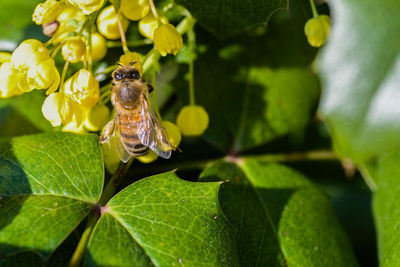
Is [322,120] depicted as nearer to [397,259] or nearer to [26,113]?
[397,259]

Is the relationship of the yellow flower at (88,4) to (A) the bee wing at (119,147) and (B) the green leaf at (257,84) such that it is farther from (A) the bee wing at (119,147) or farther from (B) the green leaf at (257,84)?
(B) the green leaf at (257,84)

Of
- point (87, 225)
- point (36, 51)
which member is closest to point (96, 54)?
point (36, 51)

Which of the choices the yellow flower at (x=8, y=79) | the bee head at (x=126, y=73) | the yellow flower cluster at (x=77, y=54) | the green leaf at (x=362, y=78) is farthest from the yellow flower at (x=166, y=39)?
the green leaf at (x=362, y=78)

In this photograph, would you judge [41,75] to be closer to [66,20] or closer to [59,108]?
[59,108]

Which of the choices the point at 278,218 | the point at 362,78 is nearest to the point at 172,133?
the point at 278,218

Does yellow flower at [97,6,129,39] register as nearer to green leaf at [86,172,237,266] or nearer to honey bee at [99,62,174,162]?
honey bee at [99,62,174,162]

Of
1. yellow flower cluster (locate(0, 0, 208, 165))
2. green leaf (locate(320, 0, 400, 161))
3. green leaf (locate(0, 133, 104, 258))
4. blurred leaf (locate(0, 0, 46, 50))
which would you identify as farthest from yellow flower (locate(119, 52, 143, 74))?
green leaf (locate(320, 0, 400, 161))
